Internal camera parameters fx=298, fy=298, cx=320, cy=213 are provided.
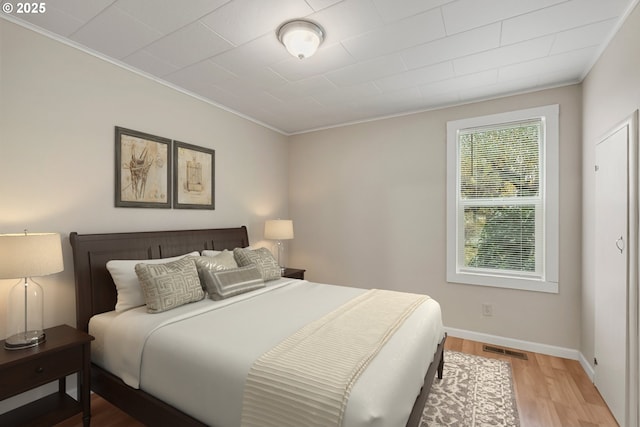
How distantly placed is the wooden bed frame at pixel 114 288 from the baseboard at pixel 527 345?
105 centimetres

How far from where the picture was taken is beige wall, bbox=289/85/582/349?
2.91 metres

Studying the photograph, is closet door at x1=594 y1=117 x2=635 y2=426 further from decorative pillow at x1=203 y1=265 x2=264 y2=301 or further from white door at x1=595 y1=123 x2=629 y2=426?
decorative pillow at x1=203 y1=265 x2=264 y2=301

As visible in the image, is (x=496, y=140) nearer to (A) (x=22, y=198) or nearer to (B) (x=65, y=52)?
(B) (x=65, y=52)

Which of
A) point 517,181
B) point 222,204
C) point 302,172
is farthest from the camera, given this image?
point 302,172

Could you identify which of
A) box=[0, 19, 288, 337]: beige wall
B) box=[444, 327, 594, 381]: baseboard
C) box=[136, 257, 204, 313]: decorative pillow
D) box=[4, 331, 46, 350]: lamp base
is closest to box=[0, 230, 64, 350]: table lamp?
box=[4, 331, 46, 350]: lamp base

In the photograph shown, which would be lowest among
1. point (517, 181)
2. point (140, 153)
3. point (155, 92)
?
point (517, 181)

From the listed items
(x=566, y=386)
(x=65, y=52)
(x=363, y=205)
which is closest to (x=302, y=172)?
(x=363, y=205)

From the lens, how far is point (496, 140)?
129 inches

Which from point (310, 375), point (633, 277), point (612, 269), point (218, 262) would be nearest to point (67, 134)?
point (218, 262)

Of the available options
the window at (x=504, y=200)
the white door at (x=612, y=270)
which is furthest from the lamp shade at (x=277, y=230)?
the white door at (x=612, y=270)

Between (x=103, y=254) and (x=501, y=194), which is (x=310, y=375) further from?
(x=501, y=194)

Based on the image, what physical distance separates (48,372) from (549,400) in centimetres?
339

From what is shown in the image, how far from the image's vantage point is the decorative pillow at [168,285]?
6.83 ft

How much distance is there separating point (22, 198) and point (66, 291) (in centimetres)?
73
